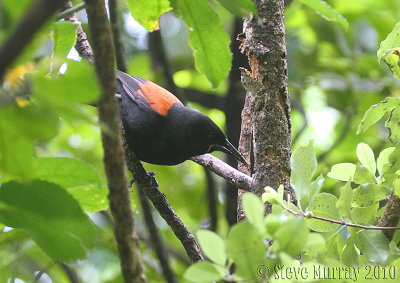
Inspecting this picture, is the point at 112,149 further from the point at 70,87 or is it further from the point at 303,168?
the point at 303,168

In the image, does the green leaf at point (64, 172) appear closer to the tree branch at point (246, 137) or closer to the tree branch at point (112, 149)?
the tree branch at point (112, 149)

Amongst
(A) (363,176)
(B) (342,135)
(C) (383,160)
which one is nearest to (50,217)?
(A) (363,176)

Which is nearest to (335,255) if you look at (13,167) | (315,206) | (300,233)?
(315,206)

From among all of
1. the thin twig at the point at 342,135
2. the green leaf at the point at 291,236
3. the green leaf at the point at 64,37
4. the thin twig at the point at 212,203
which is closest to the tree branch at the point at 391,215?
the green leaf at the point at 291,236

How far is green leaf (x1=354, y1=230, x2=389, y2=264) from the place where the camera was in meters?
1.35

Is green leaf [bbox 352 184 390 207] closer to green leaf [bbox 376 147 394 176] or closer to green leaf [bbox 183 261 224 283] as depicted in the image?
green leaf [bbox 376 147 394 176]

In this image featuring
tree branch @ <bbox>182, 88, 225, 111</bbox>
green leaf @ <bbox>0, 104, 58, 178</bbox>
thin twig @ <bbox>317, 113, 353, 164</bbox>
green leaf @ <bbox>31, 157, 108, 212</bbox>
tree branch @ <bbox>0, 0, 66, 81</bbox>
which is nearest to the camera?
tree branch @ <bbox>0, 0, 66, 81</bbox>

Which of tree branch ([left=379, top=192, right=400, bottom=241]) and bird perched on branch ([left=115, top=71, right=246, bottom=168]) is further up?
tree branch ([left=379, top=192, right=400, bottom=241])

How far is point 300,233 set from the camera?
0.99m

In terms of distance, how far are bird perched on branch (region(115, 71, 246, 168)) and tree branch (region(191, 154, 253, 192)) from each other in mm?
282

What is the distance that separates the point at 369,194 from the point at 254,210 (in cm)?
71

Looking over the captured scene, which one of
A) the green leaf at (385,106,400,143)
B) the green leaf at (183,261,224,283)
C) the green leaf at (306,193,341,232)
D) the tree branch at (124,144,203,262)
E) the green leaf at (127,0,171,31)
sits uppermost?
the green leaf at (127,0,171,31)

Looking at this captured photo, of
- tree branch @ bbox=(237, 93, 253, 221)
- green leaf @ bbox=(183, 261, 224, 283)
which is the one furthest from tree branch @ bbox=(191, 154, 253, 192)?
green leaf @ bbox=(183, 261, 224, 283)

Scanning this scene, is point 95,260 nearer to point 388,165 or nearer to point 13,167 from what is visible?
point 388,165
